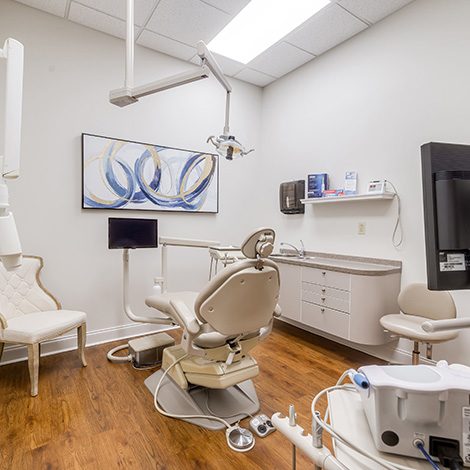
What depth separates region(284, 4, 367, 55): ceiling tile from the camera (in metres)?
2.50

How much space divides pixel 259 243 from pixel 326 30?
7.69 feet

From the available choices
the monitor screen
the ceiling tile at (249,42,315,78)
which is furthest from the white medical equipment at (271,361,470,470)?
the ceiling tile at (249,42,315,78)

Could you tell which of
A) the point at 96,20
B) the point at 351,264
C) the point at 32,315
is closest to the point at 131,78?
the point at 96,20

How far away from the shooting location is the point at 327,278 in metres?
2.58

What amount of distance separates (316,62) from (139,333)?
3374 mm

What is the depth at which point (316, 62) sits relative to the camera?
10.3ft

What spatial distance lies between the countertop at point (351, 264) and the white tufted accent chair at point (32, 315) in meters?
1.93

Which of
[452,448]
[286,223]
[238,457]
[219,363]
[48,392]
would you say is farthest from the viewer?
[286,223]

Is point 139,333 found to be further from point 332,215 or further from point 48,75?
point 48,75

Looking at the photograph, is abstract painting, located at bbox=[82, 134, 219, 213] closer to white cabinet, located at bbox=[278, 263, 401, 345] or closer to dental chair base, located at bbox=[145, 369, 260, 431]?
white cabinet, located at bbox=[278, 263, 401, 345]

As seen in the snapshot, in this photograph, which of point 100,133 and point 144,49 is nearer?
point 100,133

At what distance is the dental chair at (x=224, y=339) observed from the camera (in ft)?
4.87

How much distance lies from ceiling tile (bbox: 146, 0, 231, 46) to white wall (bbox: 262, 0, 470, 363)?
3.81ft

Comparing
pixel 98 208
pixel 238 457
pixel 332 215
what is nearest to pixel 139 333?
pixel 98 208
